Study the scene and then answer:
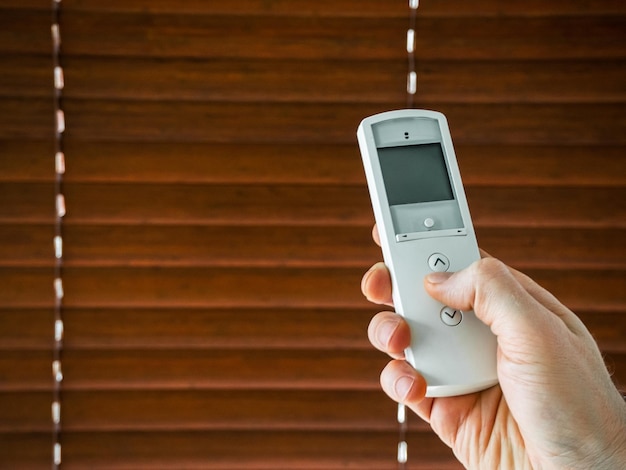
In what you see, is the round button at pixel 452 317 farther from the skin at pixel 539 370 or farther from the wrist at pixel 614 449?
the wrist at pixel 614 449

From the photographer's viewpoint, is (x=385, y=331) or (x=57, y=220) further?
(x=57, y=220)

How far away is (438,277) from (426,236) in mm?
82

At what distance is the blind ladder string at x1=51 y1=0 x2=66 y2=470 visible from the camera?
1.78 m

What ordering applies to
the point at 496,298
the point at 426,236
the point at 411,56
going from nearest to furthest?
the point at 496,298 → the point at 426,236 → the point at 411,56

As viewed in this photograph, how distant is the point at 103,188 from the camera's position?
181cm

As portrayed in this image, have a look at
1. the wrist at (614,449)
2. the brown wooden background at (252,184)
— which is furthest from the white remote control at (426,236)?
the brown wooden background at (252,184)

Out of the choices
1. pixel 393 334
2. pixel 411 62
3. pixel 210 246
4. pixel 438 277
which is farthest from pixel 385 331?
pixel 411 62

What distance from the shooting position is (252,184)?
181cm

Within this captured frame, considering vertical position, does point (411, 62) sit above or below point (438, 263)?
above

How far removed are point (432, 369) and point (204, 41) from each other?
3.91 ft

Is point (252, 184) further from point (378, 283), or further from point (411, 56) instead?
point (378, 283)

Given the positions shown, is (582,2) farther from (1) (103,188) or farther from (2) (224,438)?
(2) (224,438)

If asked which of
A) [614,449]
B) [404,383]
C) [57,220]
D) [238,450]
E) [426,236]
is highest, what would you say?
[57,220]

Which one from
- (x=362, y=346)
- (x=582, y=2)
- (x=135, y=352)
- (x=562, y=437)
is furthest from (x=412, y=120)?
(x=135, y=352)
